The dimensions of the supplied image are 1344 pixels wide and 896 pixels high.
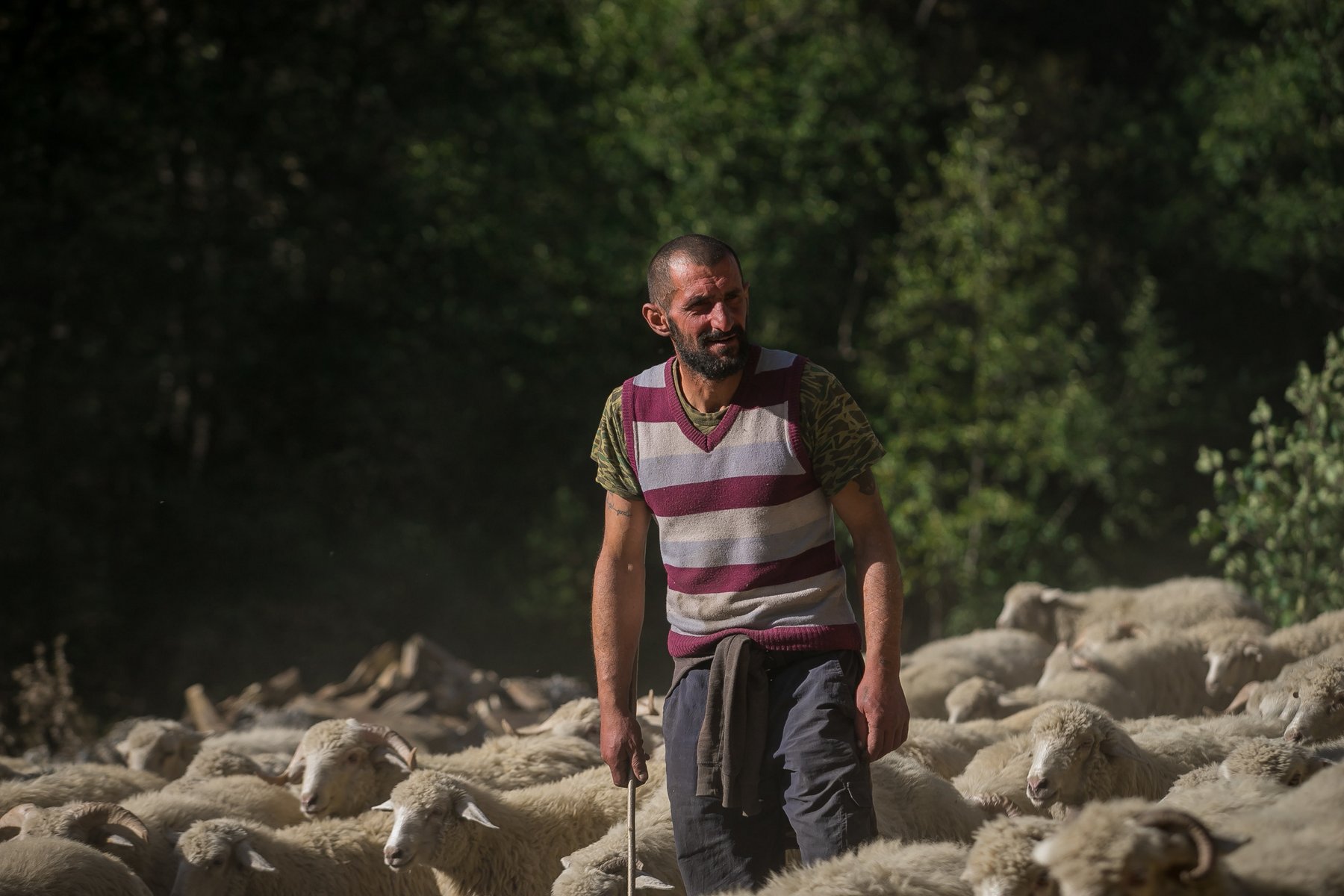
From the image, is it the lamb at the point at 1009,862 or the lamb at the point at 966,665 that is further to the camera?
the lamb at the point at 966,665

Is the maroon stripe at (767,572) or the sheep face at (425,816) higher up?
the maroon stripe at (767,572)

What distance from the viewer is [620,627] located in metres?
3.80

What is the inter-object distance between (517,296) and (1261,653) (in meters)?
9.47

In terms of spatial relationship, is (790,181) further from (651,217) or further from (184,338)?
(184,338)

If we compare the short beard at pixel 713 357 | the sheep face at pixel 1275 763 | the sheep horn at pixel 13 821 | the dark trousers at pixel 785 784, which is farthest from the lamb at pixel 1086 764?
the sheep horn at pixel 13 821

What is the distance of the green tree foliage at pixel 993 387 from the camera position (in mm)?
14438

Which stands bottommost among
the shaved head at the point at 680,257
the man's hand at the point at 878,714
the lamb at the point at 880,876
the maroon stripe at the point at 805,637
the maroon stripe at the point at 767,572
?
the lamb at the point at 880,876

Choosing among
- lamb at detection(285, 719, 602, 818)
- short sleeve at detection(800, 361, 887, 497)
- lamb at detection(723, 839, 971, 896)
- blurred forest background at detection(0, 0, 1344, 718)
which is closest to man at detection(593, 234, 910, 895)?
short sleeve at detection(800, 361, 887, 497)

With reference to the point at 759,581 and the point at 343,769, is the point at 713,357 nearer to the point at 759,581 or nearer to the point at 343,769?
the point at 759,581

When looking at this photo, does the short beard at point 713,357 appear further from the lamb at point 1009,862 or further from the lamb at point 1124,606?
the lamb at point 1124,606

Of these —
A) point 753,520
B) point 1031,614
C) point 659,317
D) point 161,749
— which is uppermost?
point 659,317

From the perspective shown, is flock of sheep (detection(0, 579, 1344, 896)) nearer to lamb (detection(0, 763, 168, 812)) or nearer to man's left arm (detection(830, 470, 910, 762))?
lamb (detection(0, 763, 168, 812))

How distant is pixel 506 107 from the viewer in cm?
1506

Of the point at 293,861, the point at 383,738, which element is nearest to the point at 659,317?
the point at 293,861
